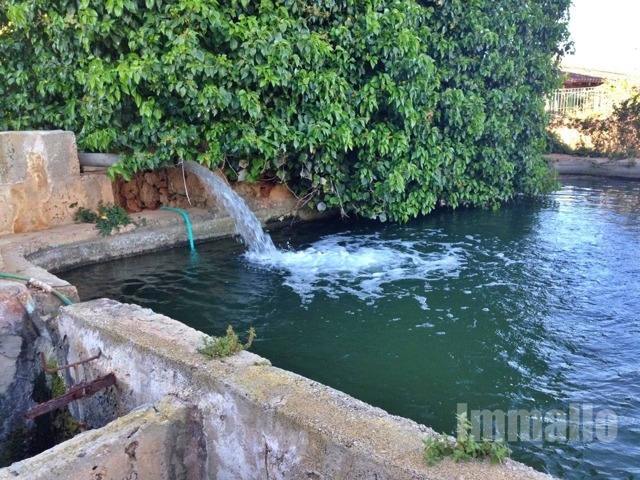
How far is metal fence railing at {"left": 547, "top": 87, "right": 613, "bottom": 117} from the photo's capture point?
57.1 feet

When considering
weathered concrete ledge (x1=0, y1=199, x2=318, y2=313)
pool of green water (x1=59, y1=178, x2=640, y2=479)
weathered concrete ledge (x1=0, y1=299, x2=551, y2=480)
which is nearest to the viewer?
weathered concrete ledge (x1=0, y1=299, x2=551, y2=480)

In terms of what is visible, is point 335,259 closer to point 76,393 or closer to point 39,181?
point 39,181

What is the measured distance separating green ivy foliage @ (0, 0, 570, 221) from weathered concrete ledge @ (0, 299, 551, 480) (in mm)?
4873

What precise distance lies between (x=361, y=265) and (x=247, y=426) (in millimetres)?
4966

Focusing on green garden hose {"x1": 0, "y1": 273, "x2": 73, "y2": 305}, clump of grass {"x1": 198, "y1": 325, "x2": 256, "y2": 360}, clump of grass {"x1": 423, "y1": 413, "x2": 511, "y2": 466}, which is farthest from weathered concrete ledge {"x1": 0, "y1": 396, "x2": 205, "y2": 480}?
green garden hose {"x1": 0, "y1": 273, "x2": 73, "y2": 305}

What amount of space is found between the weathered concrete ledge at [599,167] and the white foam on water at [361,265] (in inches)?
327

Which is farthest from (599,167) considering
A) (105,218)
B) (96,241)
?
(96,241)

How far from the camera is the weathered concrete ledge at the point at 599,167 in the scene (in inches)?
608

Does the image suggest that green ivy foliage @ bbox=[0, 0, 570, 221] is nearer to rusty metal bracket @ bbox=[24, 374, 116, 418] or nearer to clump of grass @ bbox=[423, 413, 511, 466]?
rusty metal bracket @ bbox=[24, 374, 116, 418]

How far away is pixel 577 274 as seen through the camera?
23.5 ft

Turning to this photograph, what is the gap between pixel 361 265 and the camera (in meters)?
7.93

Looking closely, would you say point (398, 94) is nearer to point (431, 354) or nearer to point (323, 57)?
point (323, 57)

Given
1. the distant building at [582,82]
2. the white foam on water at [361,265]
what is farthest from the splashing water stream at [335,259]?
the distant building at [582,82]

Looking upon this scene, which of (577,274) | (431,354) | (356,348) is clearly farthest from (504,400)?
(577,274)
